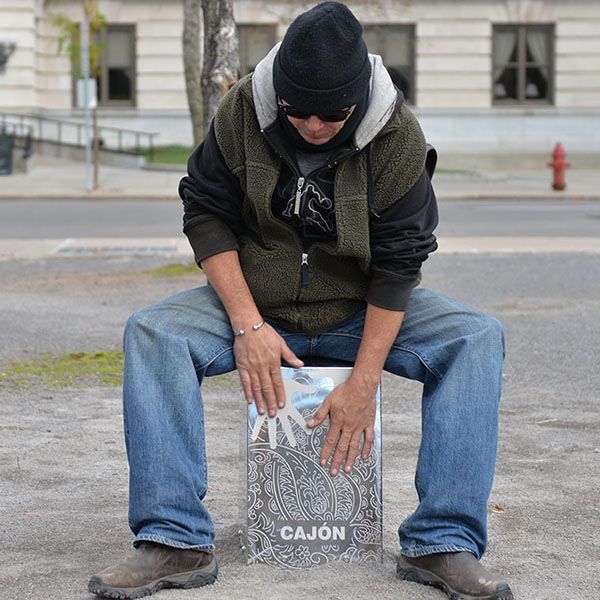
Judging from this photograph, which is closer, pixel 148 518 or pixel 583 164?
pixel 148 518

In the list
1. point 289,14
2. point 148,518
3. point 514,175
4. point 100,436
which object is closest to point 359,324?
point 148,518

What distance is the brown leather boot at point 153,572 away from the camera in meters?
3.50

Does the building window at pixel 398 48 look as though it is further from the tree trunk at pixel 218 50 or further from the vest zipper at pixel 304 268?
the vest zipper at pixel 304 268

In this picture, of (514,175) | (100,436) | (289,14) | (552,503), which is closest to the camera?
(552,503)

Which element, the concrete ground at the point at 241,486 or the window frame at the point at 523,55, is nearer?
the concrete ground at the point at 241,486

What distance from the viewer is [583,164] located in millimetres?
35938

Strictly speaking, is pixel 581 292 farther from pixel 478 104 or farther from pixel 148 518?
pixel 478 104

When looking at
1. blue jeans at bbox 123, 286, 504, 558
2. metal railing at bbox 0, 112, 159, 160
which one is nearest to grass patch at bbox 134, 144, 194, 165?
metal railing at bbox 0, 112, 159, 160

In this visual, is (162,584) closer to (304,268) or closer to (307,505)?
(307,505)

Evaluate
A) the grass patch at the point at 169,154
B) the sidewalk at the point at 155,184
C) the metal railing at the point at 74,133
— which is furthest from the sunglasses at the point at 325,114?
the metal railing at the point at 74,133

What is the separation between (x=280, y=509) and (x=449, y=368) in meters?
0.65

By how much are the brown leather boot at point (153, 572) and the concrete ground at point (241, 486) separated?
1.7 inches

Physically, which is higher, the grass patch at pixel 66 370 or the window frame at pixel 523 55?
the window frame at pixel 523 55

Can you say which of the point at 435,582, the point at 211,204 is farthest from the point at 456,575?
the point at 211,204
